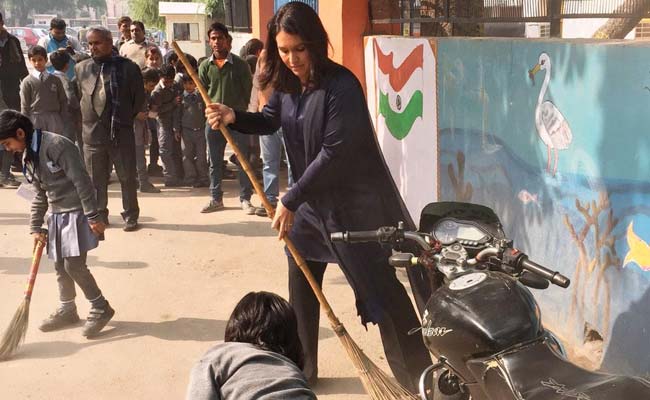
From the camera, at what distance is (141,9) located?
37125mm

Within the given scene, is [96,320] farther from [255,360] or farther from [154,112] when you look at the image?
[154,112]

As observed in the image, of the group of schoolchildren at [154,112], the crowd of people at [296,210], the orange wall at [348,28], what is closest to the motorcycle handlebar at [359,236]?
the crowd of people at [296,210]

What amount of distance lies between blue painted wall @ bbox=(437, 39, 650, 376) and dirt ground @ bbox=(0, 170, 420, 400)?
1223 mm

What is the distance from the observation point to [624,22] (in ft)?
16.8

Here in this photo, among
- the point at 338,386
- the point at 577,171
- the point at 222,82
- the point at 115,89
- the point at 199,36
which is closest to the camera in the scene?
the point at 577,171

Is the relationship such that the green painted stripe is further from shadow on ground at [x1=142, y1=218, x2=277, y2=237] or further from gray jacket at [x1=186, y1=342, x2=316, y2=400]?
gray jacket at [x1=186, y1=342, x2=316, y2=400]

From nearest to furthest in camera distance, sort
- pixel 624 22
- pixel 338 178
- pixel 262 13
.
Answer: pixel 338 178, pixel 624 22, pixel 262 13

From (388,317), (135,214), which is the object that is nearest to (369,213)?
(388,317)

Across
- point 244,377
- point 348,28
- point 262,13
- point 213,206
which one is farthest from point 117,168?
point 244,377

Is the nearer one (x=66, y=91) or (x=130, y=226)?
(x=130, y=226)

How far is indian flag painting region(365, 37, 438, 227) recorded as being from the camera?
6457mm

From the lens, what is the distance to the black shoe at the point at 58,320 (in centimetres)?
557

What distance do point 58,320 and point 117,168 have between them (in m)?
2.76

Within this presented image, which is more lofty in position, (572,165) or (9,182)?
(572,165)
